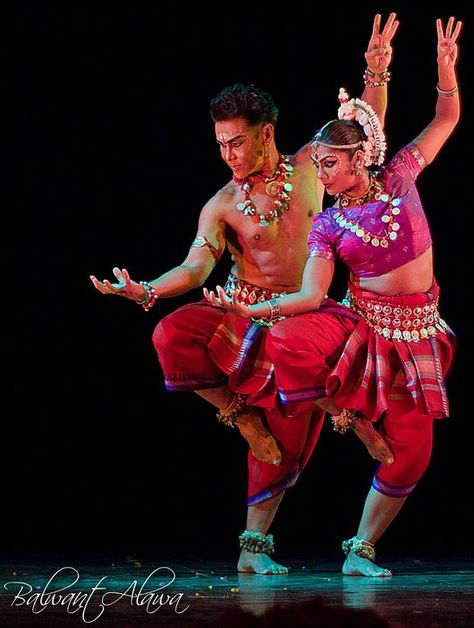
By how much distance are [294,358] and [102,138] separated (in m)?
1.84

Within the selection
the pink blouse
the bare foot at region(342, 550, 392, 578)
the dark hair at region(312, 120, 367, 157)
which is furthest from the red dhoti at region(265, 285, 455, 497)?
the dark hair at region(312, 120, 367, 157)

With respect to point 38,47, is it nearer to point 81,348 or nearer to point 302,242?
point 81,348

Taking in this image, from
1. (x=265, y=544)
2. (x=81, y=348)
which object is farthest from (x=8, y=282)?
(x=265, y=544)

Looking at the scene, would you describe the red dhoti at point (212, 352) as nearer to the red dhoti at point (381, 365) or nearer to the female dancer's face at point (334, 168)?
the red dhoti at point (381, 365)

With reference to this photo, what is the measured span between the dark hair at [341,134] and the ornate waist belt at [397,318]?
472 millimetres

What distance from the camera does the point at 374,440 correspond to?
379 centimetres

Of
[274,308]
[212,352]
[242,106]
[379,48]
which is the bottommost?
[212,352]

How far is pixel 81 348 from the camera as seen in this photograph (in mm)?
5203

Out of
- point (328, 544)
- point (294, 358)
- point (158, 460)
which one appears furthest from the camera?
point (158, 460)

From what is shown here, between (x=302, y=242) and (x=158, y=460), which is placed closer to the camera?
(x=302, y=242)

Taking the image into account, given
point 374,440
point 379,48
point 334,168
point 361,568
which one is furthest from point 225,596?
point 379,48

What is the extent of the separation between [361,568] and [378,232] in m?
1.03

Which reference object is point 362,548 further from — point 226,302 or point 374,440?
point 226,302

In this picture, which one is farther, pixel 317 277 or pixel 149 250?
pixel 149 250
